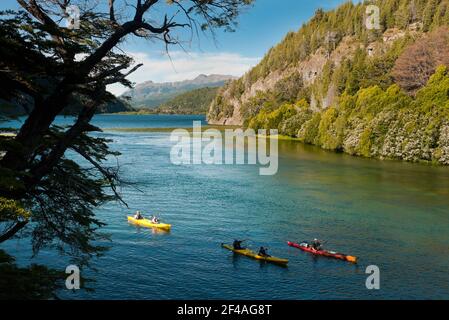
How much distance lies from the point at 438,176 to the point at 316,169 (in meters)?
19.1

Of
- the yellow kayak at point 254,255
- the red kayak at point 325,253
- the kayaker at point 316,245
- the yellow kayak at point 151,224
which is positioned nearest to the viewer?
the yellow kayak at point 254,255

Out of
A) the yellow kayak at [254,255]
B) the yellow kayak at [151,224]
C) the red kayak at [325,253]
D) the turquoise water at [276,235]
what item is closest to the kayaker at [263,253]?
the yellow kayak at [254,255]

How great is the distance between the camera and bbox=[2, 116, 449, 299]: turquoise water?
1149 inches

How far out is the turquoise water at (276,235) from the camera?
95.8 feet

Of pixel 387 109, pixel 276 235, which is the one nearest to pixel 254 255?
pixel 276 235

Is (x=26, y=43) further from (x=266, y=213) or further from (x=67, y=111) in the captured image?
(x=266, y=213)

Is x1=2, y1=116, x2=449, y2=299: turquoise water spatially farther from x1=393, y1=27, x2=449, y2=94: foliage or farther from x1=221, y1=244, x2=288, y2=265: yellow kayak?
x1=393, y1=27, x2=449, y2=94: foliage

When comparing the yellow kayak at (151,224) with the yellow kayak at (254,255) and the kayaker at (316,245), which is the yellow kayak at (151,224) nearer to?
the yellow kayak at (254,255)

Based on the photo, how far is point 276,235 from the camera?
40.8m

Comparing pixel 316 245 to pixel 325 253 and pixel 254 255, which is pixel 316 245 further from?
pixel 254 255

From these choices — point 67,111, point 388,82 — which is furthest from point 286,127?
point 67,111

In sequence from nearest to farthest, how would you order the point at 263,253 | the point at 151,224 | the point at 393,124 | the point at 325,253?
the point at 263,253, the point at 325,253, the point at 151,224, the point at 393,124

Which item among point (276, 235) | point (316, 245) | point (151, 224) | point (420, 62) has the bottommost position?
point (276, 235)

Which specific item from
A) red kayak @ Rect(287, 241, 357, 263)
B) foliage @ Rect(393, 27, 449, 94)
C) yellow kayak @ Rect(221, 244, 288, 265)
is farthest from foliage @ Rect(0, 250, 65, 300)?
foliage @ Rect(393, 27, 449, 94)
